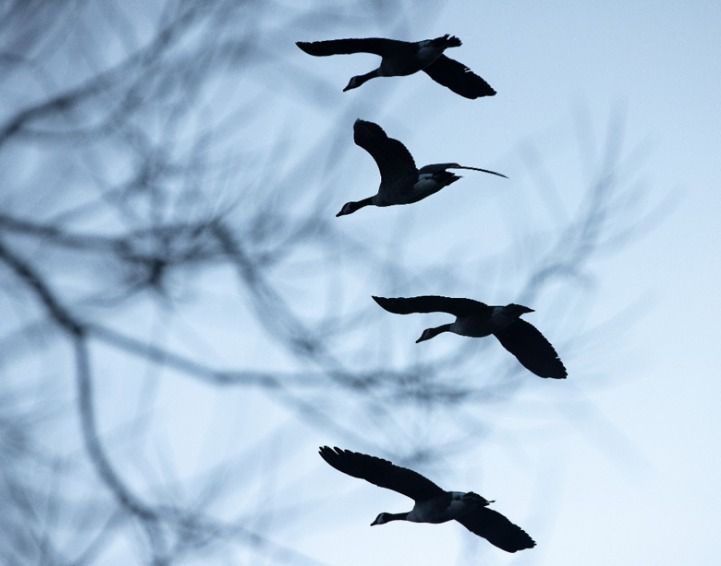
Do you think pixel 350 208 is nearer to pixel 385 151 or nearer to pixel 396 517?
pixel 385 151

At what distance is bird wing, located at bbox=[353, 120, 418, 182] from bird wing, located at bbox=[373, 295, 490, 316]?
0.21 m

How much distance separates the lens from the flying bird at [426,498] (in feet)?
3.97

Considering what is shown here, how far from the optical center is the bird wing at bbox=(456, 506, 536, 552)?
1.29m

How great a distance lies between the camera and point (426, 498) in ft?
4.14

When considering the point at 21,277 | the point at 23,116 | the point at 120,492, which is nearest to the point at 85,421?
the point at 120,492

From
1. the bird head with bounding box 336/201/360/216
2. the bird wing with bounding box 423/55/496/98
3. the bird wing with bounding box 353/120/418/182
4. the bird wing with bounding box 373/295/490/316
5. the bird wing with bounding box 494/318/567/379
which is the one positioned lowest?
the bird wing with bounding box 373/295/490/316

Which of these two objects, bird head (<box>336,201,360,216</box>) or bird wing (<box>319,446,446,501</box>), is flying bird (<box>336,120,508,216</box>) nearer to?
bird head (<box>336,201,360,216</box>)

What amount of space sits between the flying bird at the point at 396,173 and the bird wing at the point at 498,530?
17.7 inches

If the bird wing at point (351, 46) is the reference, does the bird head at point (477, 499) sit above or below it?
below

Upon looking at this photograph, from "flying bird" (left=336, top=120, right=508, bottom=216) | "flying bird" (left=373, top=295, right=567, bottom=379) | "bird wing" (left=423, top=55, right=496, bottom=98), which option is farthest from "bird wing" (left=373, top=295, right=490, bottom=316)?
"bird wing" (left=423, top=55, right=496, bottom=98)

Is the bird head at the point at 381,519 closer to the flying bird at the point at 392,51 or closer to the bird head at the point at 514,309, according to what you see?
the bird head at the point at 514,309

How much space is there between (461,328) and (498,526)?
297mm

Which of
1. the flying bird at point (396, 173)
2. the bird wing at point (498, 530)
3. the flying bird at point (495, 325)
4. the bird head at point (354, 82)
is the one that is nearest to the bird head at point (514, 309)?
the flying bird at point (495, 325)

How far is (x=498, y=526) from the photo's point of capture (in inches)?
51.6
